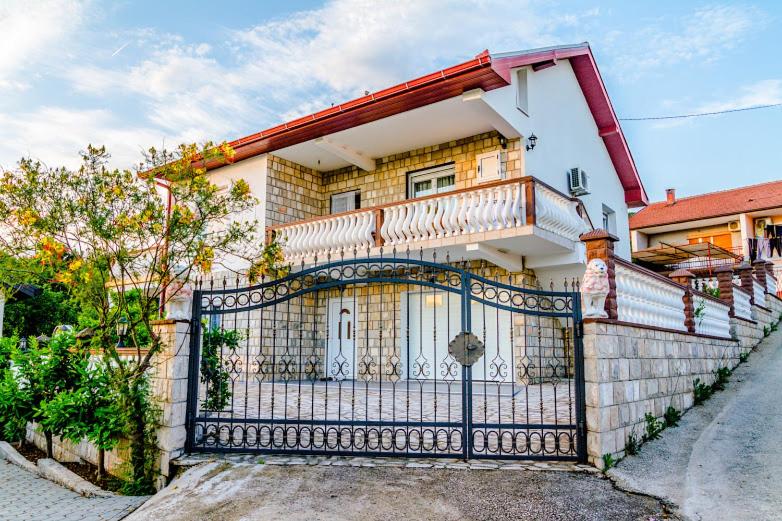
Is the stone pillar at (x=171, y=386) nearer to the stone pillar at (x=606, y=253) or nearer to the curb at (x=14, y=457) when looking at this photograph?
the curb at (x=14, y=457)

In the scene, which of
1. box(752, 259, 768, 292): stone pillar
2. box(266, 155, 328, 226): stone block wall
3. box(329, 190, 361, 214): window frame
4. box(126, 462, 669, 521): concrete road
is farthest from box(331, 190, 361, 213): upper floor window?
box(752, 259, 768, 292): stone pillar

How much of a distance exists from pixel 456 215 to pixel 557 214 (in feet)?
6.18

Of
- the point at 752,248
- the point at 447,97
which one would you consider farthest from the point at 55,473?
the point at 752,248

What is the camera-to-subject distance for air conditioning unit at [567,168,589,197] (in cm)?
1275

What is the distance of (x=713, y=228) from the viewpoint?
25484 mm

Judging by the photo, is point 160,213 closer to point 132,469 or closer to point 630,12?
point 132,469

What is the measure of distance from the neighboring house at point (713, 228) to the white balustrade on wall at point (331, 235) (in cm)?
1348

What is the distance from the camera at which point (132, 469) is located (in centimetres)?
527

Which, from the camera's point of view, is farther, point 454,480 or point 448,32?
point 448,32

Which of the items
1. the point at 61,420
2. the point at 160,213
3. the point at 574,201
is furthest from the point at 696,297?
the point at 61,420

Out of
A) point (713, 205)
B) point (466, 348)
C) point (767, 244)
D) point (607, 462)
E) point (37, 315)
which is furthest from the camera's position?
point (713, 205)

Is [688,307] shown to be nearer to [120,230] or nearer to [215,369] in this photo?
[215,369]

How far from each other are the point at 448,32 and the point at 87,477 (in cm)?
960

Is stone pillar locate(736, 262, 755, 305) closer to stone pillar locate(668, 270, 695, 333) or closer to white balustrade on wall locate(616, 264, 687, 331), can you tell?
stone pillar locate(668, 270, 695, 333)
